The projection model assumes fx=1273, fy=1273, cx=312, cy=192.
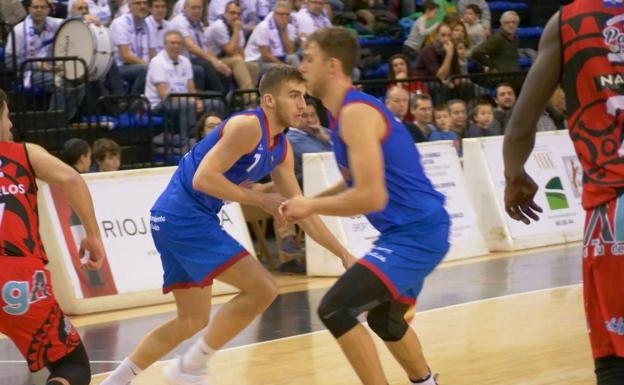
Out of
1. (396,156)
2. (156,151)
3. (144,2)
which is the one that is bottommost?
(156,151)

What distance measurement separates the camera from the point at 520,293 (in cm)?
1104

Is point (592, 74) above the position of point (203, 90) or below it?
above

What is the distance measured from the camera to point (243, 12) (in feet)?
56.6

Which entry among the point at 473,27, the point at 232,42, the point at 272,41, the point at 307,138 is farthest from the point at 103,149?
the point at 473,27

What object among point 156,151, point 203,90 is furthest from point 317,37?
point 203,90

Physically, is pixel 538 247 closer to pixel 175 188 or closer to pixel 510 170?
pixel 175 188

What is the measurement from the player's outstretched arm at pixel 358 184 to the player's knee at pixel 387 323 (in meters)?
0.77

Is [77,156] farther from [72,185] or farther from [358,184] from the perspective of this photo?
[358,184]

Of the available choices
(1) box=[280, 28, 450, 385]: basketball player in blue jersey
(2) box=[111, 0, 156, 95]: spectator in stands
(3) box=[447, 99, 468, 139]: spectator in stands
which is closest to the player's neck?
(1) box=[280, 28, 450, 385]: basketball player in blue jersey

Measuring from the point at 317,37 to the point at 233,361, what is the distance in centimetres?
309

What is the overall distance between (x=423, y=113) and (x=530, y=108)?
34.6ft

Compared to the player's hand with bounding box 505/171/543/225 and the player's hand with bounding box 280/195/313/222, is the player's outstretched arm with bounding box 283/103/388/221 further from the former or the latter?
the player's hand with bounding box 505/171/543/225

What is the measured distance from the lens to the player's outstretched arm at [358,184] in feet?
18.5

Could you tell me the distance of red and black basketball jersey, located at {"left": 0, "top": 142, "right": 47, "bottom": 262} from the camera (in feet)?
18.9
